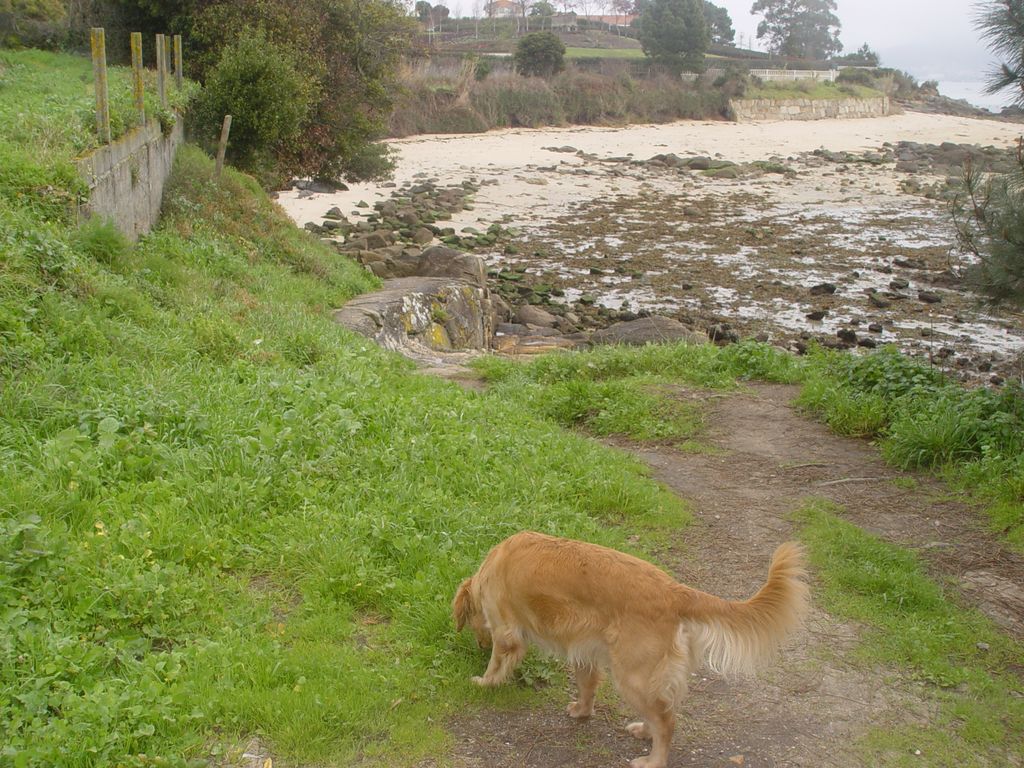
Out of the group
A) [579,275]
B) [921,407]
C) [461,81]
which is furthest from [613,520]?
[461,81]

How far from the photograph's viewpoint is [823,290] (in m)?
22.7

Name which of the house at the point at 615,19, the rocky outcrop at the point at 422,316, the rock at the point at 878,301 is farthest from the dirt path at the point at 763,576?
the house at the point at 615,19

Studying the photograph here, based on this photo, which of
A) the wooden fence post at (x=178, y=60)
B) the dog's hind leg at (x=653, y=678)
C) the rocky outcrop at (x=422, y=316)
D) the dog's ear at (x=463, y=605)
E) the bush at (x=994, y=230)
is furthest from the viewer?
the wooden fence post at (x=178, y=60)

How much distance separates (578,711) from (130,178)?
985cm

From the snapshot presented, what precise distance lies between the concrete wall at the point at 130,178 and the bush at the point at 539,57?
47.2 metres

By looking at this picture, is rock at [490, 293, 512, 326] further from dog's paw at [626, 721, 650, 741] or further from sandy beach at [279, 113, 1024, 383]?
dog's paw at [626, 721, 650, 741]

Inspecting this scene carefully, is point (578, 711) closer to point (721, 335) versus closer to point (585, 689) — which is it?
point (585, 689)

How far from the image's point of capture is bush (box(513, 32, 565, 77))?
5909 cm

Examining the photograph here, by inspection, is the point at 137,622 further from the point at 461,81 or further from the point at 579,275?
the point at 461,81

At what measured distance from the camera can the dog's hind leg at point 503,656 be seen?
4180 millimetres

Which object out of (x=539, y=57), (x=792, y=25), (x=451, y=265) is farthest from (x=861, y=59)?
(x=451, y=265)

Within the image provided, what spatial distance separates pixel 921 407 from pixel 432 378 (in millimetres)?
4763

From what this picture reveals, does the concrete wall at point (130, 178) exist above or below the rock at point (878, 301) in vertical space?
above

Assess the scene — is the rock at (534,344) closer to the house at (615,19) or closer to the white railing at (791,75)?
the white railing at (791,75)
